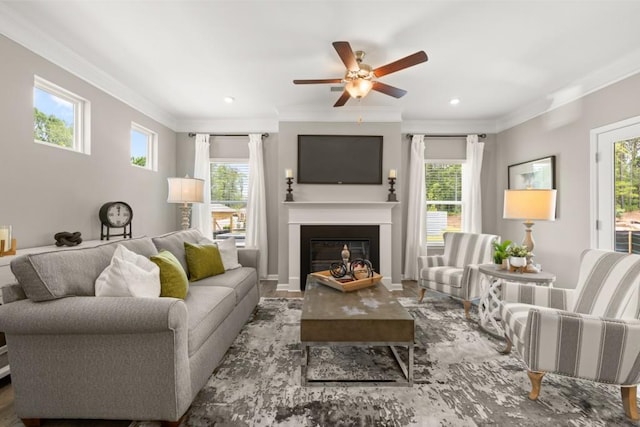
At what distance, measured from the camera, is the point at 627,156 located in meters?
3.10

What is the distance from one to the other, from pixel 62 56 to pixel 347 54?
2.60 metres

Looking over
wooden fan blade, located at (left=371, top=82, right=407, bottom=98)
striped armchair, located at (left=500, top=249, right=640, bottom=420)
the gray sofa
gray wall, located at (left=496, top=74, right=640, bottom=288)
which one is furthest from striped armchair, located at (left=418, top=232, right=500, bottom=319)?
the gray sofa

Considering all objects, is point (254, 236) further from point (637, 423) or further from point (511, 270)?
point (637, 423)

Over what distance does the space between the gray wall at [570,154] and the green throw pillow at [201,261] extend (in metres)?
4.03

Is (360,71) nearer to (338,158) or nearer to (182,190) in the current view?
(338,158)

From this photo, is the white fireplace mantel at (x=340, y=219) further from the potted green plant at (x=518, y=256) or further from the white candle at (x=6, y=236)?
the white candle at (x=6, y=236)

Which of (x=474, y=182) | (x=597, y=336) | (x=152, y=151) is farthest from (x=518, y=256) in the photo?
(x=152, y=151)

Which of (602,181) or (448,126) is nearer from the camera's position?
(602,181)

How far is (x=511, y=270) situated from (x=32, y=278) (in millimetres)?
3423

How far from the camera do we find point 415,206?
16.6 ft

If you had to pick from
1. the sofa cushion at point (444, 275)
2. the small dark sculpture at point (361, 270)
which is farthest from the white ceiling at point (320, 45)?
the sofa cushion at point (444, 275)

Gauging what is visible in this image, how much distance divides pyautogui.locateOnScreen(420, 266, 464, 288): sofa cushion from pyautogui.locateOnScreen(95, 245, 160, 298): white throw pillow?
9.69 ft

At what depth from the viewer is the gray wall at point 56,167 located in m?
2.42

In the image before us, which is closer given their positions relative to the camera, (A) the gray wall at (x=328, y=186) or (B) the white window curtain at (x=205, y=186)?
(A) the gray wall at (x=328, y=186)
